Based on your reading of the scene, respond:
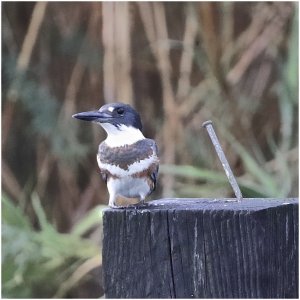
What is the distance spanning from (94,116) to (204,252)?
51cm

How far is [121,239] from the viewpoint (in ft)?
5.67

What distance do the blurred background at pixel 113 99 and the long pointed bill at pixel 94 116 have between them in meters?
1.66

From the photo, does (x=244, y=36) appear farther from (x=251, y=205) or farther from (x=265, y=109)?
(x=251, y=205)

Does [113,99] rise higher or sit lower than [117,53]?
lower

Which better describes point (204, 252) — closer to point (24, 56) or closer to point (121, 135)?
point (121, 135)

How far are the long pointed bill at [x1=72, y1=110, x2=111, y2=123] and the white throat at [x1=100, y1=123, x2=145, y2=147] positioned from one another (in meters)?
0.04

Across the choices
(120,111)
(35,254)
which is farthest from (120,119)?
(35,254)

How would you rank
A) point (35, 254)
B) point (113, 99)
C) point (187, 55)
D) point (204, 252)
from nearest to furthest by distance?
point (204, 252) → point (35, 254) → point (113, 99) → point (187, 55)

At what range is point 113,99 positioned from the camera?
419 centimetres

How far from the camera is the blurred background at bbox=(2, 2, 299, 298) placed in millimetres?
3811

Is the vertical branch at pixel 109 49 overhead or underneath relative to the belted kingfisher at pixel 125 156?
overhead

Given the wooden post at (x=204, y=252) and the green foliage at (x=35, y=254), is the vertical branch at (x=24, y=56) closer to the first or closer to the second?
the green foliage at (x=35, y=254)

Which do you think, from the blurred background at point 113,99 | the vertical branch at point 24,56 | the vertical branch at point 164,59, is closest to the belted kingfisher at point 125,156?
the blurred background at point 113,99

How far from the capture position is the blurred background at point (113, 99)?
3811 millimetres
